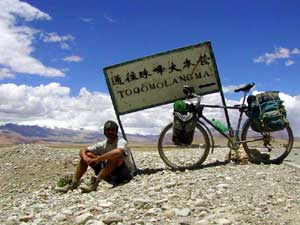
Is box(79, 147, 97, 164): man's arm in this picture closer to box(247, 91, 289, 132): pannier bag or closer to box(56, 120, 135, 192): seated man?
box(56, 120, 135, 192): seated man

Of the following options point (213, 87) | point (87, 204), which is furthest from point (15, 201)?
point (213, 87)

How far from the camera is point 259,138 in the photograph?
12.6 meters

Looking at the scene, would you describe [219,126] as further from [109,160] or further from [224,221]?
[224,221]

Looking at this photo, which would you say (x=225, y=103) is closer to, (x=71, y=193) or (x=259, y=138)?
(x=259, y=138)

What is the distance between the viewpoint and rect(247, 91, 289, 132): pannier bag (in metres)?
12.2

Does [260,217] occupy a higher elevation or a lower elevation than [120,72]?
lower

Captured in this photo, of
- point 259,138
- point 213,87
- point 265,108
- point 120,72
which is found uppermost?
point 120,72

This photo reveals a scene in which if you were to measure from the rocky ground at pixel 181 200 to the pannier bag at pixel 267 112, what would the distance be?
108 cm

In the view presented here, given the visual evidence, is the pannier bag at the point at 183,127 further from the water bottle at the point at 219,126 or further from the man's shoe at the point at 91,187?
the man's shoe at the point at 91,187

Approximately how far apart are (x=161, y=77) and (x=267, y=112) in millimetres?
3062

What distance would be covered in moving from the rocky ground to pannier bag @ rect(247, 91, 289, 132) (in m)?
1.08

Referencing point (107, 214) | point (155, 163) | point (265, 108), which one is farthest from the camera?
point (155, 163)

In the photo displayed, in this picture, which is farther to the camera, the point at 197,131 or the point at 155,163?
the point at 155,163

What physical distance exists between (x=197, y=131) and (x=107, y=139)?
2556mm
